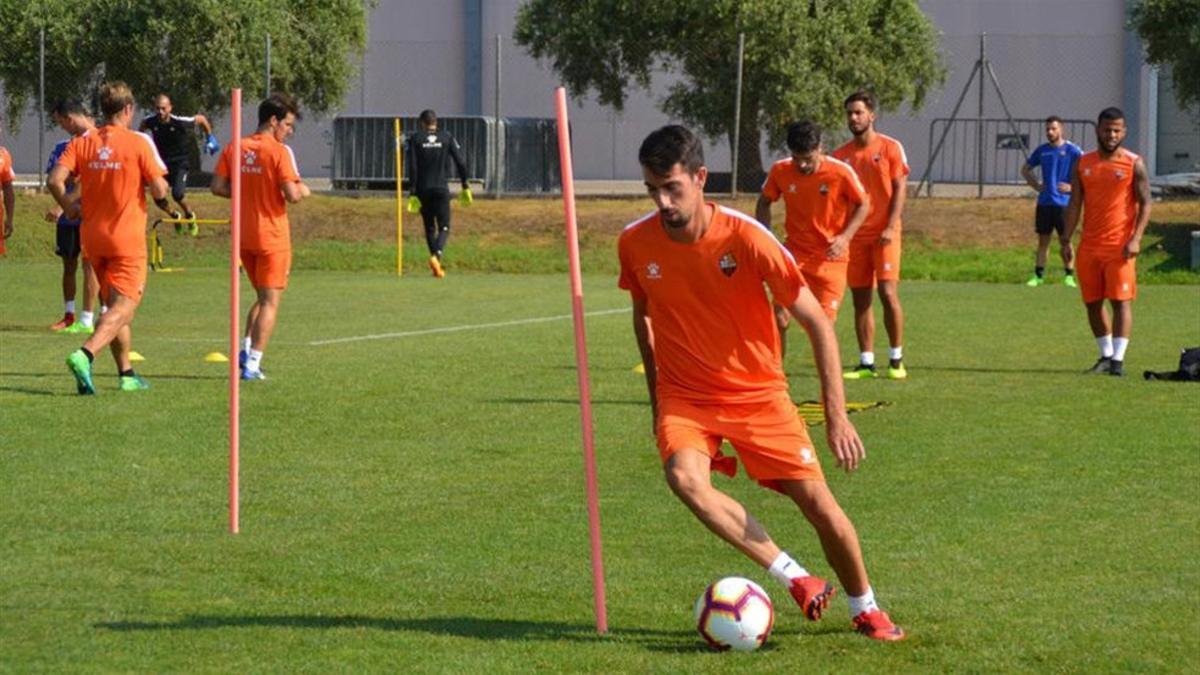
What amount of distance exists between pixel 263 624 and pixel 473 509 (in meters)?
2.59

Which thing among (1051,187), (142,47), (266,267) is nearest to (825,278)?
(266,267)

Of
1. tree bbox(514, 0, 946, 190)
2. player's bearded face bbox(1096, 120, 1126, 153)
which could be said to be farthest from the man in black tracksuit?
player's bearded face bbox(1096, 120, 1126, 153)

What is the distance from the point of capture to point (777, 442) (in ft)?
22.5

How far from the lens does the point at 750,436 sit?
6883mm

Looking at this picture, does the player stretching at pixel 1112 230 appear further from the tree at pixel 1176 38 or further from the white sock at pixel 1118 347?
the tree at pixel 1176 38

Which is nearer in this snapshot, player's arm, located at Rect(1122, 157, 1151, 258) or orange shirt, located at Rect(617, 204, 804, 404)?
orange shirt, located at Rect(617, 204, 804, 404)

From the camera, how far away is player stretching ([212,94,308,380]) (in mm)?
Result: 14844

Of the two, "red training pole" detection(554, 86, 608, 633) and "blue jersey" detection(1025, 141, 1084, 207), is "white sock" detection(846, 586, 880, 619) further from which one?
"blue jersey" detection(1025, 141, 1084, 207)

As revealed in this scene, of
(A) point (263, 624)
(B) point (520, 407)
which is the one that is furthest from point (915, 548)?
(B) point (520, 407)

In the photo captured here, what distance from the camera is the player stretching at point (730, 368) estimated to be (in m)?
6.71

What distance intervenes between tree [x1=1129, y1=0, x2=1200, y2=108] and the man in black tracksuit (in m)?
15.6

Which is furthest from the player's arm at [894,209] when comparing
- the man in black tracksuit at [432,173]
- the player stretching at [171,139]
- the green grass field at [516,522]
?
the player stretching at [171,139]

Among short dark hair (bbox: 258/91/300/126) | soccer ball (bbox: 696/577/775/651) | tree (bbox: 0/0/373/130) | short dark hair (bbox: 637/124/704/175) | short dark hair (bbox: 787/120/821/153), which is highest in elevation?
tree (bbox: 0/0/373/130)

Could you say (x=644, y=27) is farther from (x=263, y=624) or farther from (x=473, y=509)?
(x=263, y=624)
